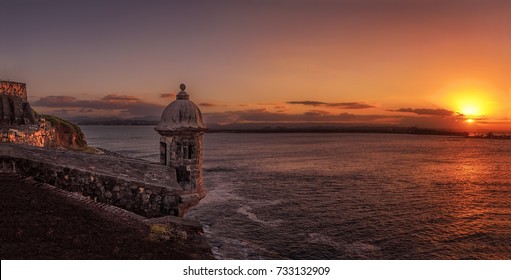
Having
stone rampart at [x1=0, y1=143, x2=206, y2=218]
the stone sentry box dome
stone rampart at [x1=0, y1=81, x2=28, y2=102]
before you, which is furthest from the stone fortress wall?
the stone sentry box dome

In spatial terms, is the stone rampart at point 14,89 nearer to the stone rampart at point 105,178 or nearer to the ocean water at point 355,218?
the stone rampart at point 105,178

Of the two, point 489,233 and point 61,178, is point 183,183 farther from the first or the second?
point 489,233

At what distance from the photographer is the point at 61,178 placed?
15.0 metres

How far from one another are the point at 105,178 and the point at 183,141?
12.9 ft

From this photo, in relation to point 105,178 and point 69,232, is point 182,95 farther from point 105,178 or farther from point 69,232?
point 69,232

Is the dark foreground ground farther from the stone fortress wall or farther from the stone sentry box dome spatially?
the stone fortress wall

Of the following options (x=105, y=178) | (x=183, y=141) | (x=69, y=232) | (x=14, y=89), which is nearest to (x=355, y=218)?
(x=183, y=141)

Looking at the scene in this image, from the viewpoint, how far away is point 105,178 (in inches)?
606

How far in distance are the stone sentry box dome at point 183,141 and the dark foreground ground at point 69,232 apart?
A: 11.1 ft

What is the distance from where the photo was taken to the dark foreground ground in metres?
Answer: 10.5

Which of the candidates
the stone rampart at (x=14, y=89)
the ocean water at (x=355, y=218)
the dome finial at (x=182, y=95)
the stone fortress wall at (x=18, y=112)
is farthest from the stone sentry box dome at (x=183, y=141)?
the stone rampart at (x=14, y=89)

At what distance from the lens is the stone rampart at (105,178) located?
1472 cm
